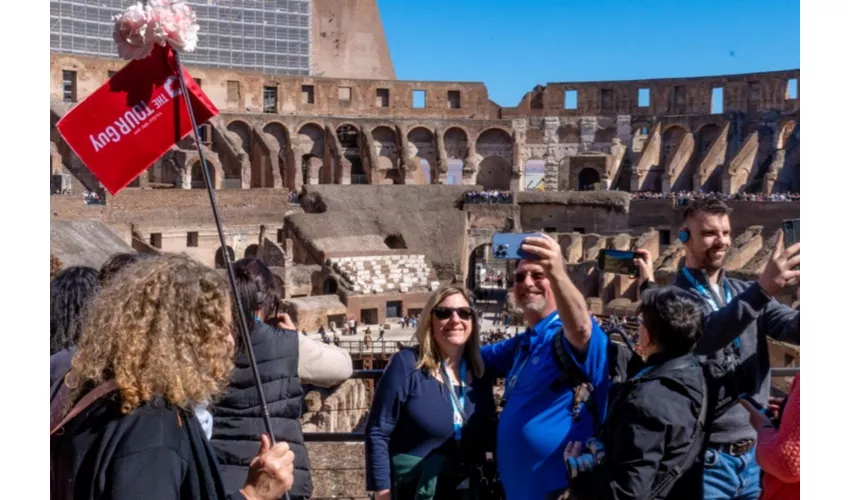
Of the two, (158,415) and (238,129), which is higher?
(238,129)

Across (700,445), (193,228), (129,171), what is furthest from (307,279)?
(700,445)

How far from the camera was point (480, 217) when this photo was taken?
35188 mm

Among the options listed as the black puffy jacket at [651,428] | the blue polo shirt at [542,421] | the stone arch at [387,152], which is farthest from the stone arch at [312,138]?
the black puffy jacket at [651,428]

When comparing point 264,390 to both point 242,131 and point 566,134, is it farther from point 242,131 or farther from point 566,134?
point 566,134

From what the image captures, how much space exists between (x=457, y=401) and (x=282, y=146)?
116 feet

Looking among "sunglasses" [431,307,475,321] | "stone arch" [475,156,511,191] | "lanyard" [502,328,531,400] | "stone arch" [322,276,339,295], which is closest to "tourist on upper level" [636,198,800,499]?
"lanyard" [502,328,531,400]

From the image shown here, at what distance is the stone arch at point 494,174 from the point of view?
41.8 meters

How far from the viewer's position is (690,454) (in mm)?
3732

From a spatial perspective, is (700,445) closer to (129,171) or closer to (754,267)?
(129,171)

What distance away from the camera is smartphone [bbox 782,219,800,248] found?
4.16m

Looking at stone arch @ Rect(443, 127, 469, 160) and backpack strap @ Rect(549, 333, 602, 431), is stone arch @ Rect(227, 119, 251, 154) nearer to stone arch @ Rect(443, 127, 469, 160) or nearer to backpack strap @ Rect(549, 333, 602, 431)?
stone arch @ Rect(443, 127, 469, 160)

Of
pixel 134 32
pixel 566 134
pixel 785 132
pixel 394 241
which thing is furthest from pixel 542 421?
pixel 566 134

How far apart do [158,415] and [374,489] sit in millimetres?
1790

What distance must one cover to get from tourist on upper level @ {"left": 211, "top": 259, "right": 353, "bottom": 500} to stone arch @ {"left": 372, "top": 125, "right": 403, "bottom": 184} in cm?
3571
